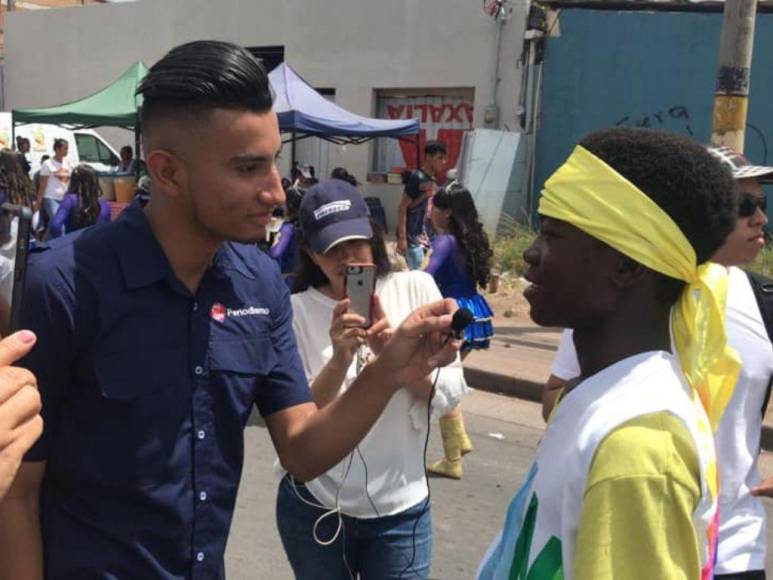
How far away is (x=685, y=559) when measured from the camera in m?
1.21

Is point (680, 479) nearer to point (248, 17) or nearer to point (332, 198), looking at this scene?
Answer: point (332, 198)

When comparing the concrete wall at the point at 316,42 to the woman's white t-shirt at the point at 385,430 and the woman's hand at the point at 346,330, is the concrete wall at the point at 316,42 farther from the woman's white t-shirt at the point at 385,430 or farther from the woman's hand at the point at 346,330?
the woman's hand at the point at 346,330

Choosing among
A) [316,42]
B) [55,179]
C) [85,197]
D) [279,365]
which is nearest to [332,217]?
[279,365]

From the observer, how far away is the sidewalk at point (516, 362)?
7156 mm

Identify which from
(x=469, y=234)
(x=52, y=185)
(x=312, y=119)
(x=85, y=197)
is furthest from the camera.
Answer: (x=52, y=185)

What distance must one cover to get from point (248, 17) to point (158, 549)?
1866 cm

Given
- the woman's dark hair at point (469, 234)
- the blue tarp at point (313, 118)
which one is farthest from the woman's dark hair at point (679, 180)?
the blue tarp at point (313, 118)

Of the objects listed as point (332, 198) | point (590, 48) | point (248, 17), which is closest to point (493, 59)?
point (590, 48)

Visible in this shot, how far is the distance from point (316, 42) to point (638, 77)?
7009mm

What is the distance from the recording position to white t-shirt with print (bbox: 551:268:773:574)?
2240 millimetres

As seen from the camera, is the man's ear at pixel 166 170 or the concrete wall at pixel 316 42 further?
the concrete wall at pixel 316 42

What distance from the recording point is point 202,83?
170 cm

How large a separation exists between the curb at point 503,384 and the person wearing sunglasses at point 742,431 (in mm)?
4608

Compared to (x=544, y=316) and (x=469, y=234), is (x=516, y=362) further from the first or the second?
(x=544, y=316)
